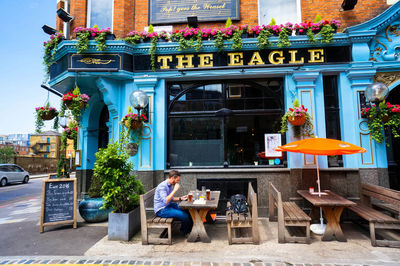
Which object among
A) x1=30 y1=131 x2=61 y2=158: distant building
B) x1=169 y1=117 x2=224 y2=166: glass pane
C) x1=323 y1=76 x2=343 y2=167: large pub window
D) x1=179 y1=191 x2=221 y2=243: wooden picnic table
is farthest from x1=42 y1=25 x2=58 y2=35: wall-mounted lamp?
x1=30 y1=131 x2=61 y2=158: distant building

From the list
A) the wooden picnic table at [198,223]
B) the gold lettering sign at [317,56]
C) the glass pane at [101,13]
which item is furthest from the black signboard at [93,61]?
the gold lettering sign at [317,56]

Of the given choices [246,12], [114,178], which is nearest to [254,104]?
[246,12]

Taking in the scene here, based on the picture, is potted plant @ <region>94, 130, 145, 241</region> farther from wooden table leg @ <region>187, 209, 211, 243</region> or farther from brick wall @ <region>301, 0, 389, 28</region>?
brick wall @ <region>301, 0, 389, 28</region>

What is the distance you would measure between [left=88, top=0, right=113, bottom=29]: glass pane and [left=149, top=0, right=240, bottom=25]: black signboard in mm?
1559

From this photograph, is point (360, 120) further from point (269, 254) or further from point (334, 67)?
point (269, 254)

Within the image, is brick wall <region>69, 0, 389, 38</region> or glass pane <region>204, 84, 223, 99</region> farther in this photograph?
glass pane <region>204, 84, 223, 99</region>

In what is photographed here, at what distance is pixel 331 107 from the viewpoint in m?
7.43

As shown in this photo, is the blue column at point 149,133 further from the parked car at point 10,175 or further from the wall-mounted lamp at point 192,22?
the parked car at point 10,175

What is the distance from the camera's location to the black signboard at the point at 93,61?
7.30 metres

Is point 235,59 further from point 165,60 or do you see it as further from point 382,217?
point 382,217

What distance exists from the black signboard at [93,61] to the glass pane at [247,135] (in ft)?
13.6

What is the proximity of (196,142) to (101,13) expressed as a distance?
5944 millimetres

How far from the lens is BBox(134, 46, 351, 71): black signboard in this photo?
23.6 feet

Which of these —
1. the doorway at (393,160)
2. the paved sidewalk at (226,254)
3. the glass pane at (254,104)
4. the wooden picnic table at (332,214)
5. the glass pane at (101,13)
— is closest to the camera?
the paved sidewalk at (226,254)
